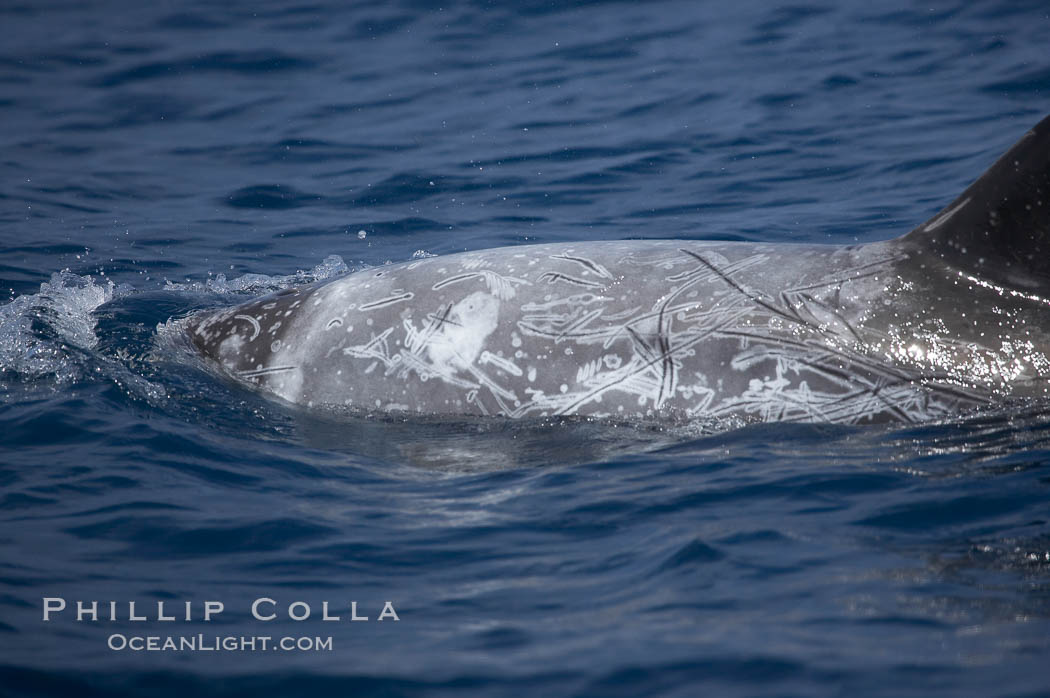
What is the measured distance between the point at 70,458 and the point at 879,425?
4154 mm

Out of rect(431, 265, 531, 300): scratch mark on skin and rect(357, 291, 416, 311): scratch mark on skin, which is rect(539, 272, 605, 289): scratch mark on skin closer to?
rect(431, 265, 531, 300): scratch mark on skin

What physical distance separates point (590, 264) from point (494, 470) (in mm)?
1390

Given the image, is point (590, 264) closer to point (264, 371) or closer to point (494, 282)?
point (494, 282)

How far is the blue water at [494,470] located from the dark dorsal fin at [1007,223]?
2.35ft

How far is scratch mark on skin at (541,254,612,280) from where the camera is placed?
20.2 feet

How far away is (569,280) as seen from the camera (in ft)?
20.2

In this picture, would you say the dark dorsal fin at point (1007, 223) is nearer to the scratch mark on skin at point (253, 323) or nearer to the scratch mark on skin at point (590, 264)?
the scratch mark on skin at point (590, 264)

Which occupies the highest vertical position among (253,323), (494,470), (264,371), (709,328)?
(253,323)

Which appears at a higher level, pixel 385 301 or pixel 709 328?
pixel 385 301

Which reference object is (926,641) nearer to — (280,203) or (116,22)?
(280,203)

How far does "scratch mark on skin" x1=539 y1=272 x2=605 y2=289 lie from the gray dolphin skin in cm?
1

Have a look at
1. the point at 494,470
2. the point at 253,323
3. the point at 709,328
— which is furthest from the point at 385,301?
Answer: the point at 709,328

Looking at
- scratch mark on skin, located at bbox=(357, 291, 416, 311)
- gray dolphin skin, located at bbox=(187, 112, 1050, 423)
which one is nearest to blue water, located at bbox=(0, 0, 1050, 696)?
gray dolphin skin, located at bbox=(187, 112, 1050, 423)

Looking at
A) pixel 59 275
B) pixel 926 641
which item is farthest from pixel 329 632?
pixel 59 275
